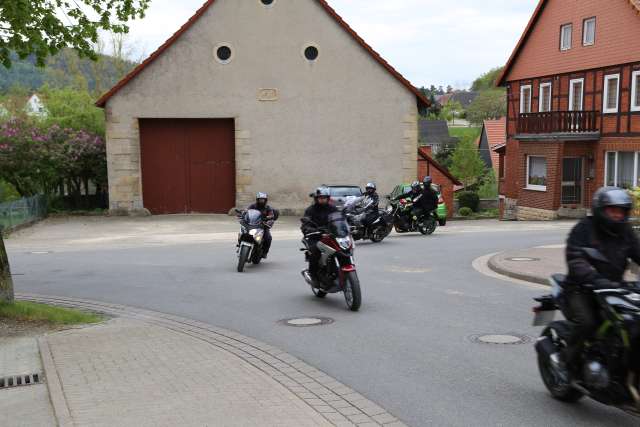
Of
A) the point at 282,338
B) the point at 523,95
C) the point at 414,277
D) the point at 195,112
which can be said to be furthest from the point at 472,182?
the point at 282,338

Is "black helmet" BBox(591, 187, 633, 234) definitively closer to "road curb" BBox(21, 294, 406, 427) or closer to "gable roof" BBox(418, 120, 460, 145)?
"road curb" BBox(21, 294, 406, 427)

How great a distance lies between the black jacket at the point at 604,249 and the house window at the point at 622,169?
25.6m

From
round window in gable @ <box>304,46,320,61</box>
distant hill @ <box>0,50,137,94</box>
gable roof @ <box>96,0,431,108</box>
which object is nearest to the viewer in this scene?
gable roof @ <box>96,0,431,108</box>

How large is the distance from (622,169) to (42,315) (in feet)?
86.5

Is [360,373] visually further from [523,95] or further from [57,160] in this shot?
[523,95]

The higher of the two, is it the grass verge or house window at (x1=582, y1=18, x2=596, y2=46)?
house window at (x1=582, y1=18, x2=596, y2=46)

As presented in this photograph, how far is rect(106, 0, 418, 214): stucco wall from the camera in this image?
28938mm

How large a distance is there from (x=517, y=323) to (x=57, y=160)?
2370 cm

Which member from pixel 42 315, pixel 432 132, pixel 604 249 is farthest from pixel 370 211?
pixel 432 132

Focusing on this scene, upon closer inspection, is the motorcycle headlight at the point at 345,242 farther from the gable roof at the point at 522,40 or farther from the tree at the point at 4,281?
the gable roof at the point at 522,40

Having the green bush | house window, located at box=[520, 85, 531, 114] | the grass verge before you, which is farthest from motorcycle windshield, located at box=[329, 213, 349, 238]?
the green bush

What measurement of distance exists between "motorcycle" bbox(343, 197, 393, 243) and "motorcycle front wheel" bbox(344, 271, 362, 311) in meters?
8.76

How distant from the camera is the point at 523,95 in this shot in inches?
1492

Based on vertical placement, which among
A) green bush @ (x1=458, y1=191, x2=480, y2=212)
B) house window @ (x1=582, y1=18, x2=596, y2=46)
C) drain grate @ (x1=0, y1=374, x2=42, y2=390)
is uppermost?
house window @ (x1=582, y1=18, x2=596, y2=46)
